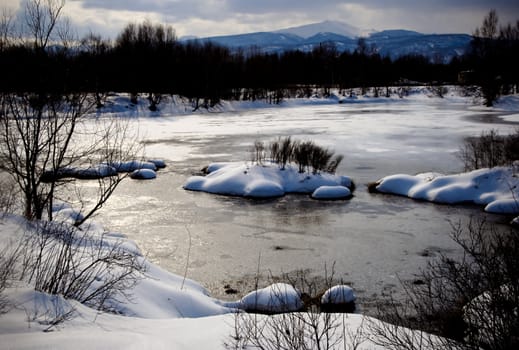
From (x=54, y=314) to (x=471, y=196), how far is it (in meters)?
12.2

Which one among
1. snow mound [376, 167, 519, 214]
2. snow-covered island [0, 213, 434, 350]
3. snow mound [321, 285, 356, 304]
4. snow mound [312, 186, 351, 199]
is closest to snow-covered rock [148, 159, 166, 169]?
snow mound [312, 186, 351, 199]

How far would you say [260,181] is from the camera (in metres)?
14.2

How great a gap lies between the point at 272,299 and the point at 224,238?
380cm

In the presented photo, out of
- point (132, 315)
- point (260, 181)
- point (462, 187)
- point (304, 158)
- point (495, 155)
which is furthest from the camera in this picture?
point (304, 158)

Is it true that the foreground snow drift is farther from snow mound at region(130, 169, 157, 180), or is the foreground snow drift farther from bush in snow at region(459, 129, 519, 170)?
bush in snow at region(459, 129, 519, 170)

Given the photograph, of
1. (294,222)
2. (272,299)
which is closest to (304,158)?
(294,222)

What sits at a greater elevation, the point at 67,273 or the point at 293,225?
the point at 67,273

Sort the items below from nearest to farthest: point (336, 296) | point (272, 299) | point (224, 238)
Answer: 1. point (272, 299)
2. point (336, 296)
3. point (224, 238)

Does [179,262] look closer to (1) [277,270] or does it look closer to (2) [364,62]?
(1) [277,270]

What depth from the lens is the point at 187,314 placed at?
6.04 meters

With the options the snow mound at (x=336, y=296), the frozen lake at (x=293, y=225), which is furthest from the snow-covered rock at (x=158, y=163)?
the snow mound at (x=336, y=296)

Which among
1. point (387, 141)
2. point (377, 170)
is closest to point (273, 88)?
point (387, 141)

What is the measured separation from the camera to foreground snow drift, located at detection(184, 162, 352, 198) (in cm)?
1395

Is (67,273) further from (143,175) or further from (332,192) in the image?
(143,175)
